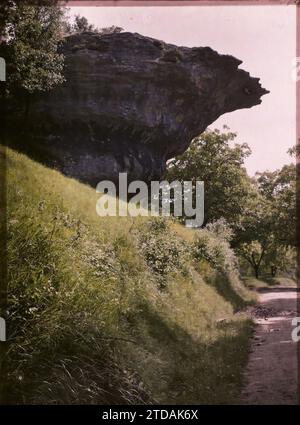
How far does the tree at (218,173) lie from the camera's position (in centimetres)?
3834

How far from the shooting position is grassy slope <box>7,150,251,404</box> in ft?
18.0

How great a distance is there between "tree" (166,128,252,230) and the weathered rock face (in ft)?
33.8

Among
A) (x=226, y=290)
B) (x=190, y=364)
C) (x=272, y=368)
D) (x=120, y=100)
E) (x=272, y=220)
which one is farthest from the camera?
(x=272, y=220)

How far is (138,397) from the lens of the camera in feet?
19.6

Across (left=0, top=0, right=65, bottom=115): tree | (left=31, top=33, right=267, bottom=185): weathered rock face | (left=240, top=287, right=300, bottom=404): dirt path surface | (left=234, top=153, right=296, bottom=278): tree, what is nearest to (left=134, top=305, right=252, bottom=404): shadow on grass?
(left=240, top=287, right=300, bottom=404): dirt path surface

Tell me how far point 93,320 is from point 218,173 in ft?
112

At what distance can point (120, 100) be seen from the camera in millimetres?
27125

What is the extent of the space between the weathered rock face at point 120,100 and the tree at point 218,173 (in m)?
10.3

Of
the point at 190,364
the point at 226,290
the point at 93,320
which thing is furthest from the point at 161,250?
the point at 226,290

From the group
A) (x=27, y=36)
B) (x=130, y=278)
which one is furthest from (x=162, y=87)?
(x=130, y=278)

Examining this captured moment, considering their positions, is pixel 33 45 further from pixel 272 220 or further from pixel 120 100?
pixel 272 220

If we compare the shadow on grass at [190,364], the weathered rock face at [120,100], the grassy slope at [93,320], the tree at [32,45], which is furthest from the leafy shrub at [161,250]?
the weathered rock face at [120,100]

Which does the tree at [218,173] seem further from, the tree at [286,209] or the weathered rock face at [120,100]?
the weathered rock face at [120,100]

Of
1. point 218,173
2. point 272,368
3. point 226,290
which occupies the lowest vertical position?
point 226,290
